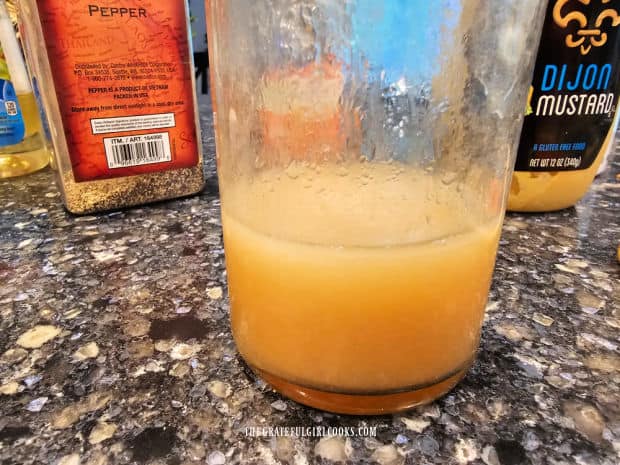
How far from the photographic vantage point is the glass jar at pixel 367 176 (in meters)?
0.26

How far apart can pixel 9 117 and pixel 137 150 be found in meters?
0.29

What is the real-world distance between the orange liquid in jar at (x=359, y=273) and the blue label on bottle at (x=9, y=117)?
25.3 inches

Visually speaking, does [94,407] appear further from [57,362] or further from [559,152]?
[559,152]

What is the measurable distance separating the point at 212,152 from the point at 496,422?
Answer: 772 millimetres

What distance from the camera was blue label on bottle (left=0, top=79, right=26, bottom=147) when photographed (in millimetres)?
773

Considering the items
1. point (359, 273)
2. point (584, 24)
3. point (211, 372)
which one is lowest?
point (211, 372)

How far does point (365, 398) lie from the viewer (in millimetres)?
295

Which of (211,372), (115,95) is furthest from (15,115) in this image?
(211,372)

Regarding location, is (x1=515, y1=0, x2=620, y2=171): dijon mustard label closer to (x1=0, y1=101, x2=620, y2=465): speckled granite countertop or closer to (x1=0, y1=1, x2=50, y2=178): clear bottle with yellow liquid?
(x1=0, y1=101, x2=620, y2=465): speckled granite countertop

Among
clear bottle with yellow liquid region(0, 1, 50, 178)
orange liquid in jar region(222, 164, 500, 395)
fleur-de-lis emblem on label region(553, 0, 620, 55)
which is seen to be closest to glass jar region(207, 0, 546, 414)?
orange liquid in jar region(222, 164, 500, 395)

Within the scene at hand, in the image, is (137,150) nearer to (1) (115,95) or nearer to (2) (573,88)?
(1) (115,95)

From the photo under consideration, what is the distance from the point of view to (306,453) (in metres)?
0.28

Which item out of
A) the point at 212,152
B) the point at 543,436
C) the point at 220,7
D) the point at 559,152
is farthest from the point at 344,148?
the point at 212,152

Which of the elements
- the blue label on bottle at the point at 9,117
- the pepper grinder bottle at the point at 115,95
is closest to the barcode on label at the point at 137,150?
the pepper grinder bottle at the point at 115,95
